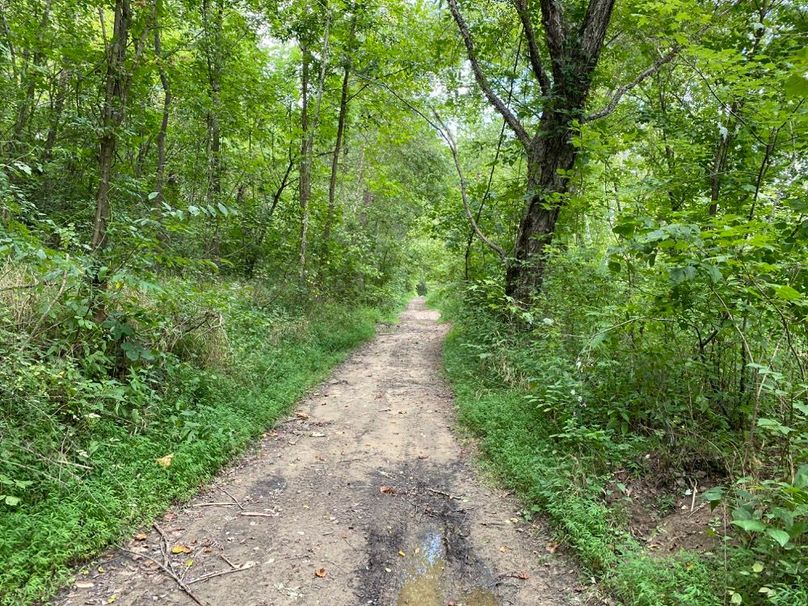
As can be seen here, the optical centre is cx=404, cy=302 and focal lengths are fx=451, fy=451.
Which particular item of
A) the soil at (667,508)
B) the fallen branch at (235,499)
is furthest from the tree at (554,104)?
the fallen branch at (235,499)

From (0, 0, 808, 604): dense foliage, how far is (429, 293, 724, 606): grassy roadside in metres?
0.03

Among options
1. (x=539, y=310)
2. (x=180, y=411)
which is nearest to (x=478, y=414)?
(x=539, y=310)

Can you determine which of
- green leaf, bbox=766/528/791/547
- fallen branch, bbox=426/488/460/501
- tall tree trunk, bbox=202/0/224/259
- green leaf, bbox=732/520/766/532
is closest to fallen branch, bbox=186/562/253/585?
fallen branch, bbox=426/488/460/501

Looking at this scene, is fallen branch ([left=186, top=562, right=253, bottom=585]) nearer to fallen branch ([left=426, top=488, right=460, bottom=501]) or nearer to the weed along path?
the weed along path

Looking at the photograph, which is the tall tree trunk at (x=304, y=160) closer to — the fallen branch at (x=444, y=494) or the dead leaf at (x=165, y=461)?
the dead leaf at (x=165, y=461)

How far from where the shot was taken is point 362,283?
1609 cm

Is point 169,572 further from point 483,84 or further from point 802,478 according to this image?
point 483,84

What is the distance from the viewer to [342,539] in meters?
3.86

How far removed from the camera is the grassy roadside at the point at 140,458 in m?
3.09

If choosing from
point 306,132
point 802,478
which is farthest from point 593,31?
point 802,478

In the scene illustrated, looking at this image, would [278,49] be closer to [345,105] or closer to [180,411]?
[345,105]

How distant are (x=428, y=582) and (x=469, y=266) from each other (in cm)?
1030

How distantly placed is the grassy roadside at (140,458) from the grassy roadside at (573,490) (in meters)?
3.05

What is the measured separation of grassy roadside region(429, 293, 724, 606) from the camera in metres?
2.99
